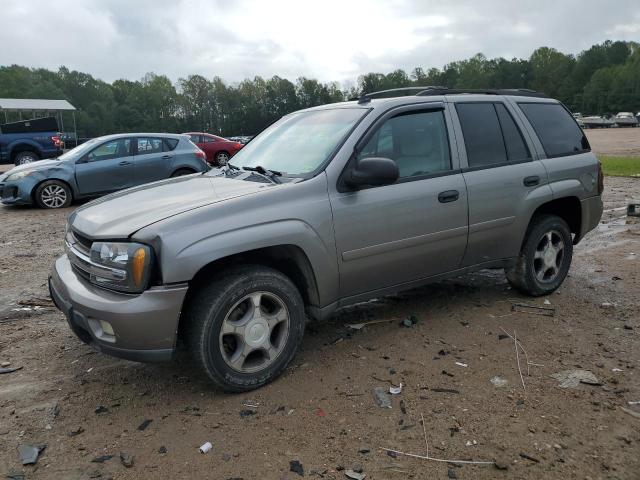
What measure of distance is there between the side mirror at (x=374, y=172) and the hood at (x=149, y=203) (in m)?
0.61

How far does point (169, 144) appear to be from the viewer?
456 inches

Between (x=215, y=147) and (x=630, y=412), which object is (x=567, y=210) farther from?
(x=215, y=147)

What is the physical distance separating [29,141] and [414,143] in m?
18.4

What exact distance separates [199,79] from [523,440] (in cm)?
12543

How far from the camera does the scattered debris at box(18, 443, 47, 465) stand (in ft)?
8.84

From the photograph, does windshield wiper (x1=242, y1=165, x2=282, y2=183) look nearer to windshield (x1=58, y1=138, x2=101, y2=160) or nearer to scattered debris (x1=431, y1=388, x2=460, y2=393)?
scattered debris (x1=431, y1=388, x2=460, y2=393)

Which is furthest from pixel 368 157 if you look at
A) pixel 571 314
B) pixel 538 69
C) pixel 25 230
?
pixel 538 69

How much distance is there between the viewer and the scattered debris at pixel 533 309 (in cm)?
457

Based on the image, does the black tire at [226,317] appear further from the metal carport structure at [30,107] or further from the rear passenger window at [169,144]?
the metal carport structure at [30,107]

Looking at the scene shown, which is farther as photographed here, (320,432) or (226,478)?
(320,432)

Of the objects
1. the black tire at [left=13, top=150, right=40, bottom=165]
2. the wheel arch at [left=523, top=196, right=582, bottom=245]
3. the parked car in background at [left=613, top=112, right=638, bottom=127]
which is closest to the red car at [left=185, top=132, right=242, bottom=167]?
the black tire at [left=13, top=150, right=40, bottom=165]

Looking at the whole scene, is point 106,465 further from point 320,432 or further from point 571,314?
point 571,314

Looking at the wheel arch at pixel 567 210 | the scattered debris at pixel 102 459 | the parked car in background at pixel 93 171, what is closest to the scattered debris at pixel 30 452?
the scattered debris at pixel 102 459

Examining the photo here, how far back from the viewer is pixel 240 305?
3285mm
